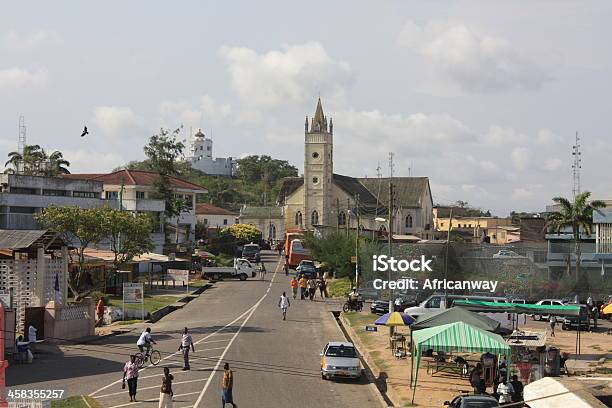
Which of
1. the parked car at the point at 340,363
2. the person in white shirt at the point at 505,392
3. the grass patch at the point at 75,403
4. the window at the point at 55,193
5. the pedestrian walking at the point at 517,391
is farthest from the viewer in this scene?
the window at the point at 55,193

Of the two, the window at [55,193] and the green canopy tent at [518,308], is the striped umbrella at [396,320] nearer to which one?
the green canopy tent at [518,308]

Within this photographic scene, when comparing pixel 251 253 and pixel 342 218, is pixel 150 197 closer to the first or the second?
pixel 251 253

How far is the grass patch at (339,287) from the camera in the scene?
6257 centimetres

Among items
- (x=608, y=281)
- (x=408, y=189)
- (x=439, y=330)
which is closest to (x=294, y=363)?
(x=439, y=330)

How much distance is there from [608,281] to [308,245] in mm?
40709

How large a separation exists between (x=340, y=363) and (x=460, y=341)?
4755 millimetres

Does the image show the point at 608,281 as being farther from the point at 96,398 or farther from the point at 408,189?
the point at 408,189

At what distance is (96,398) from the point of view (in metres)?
22.9

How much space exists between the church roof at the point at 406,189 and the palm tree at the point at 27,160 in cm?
6126

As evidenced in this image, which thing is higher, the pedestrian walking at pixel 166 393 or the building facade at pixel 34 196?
the building facade at pixel 34 196

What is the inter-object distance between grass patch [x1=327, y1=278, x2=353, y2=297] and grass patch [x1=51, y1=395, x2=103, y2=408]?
1578 inches

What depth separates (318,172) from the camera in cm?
13362

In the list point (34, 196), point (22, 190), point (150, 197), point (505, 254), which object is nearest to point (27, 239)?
point (505, 254)

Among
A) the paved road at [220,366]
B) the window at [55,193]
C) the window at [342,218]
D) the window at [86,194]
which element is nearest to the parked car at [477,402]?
the paved road at [220,366]
